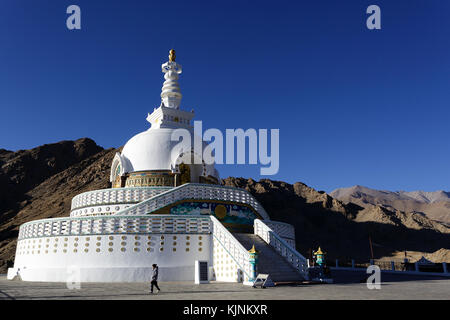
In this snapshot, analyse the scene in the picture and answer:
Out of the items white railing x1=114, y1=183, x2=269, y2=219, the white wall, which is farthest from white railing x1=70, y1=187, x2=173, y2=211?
the white wall

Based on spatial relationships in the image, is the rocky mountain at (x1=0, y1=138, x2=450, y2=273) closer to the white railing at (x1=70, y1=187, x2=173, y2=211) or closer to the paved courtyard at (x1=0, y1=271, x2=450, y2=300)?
the white railing at (x1=70, y1=187, x2=173, y2=211)

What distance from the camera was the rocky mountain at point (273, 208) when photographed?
7231 cm

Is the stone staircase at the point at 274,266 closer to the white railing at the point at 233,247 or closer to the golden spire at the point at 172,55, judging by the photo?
the white railing at the point at 233,247

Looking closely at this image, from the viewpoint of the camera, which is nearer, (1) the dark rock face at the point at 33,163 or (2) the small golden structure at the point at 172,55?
(2) the small golden structure at the point at 172,55

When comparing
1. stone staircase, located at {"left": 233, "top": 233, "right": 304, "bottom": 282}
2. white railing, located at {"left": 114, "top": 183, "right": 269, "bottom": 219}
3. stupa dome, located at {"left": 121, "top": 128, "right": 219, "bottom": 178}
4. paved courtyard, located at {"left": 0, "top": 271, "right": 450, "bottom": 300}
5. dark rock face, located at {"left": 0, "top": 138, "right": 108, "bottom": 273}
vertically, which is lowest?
paved courtyard, located at {"left": 0, "top": 271, "right": 450, "bottom": 300}

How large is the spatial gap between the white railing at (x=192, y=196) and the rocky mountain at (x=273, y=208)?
47.4m

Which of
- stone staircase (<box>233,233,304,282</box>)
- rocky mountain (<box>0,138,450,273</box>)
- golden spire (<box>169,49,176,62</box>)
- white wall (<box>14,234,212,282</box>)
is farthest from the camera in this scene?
rocky mountain (<box>0,138,450,273</box>)

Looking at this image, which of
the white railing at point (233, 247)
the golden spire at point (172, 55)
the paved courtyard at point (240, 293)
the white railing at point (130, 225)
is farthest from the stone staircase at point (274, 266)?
the golden spire at point (172, 55)

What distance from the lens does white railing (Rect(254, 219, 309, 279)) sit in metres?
16.6

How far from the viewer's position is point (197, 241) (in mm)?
18656

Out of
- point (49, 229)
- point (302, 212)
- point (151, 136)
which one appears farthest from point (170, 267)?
point (302, 212)

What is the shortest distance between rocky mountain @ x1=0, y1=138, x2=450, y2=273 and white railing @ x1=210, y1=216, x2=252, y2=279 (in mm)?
50583
